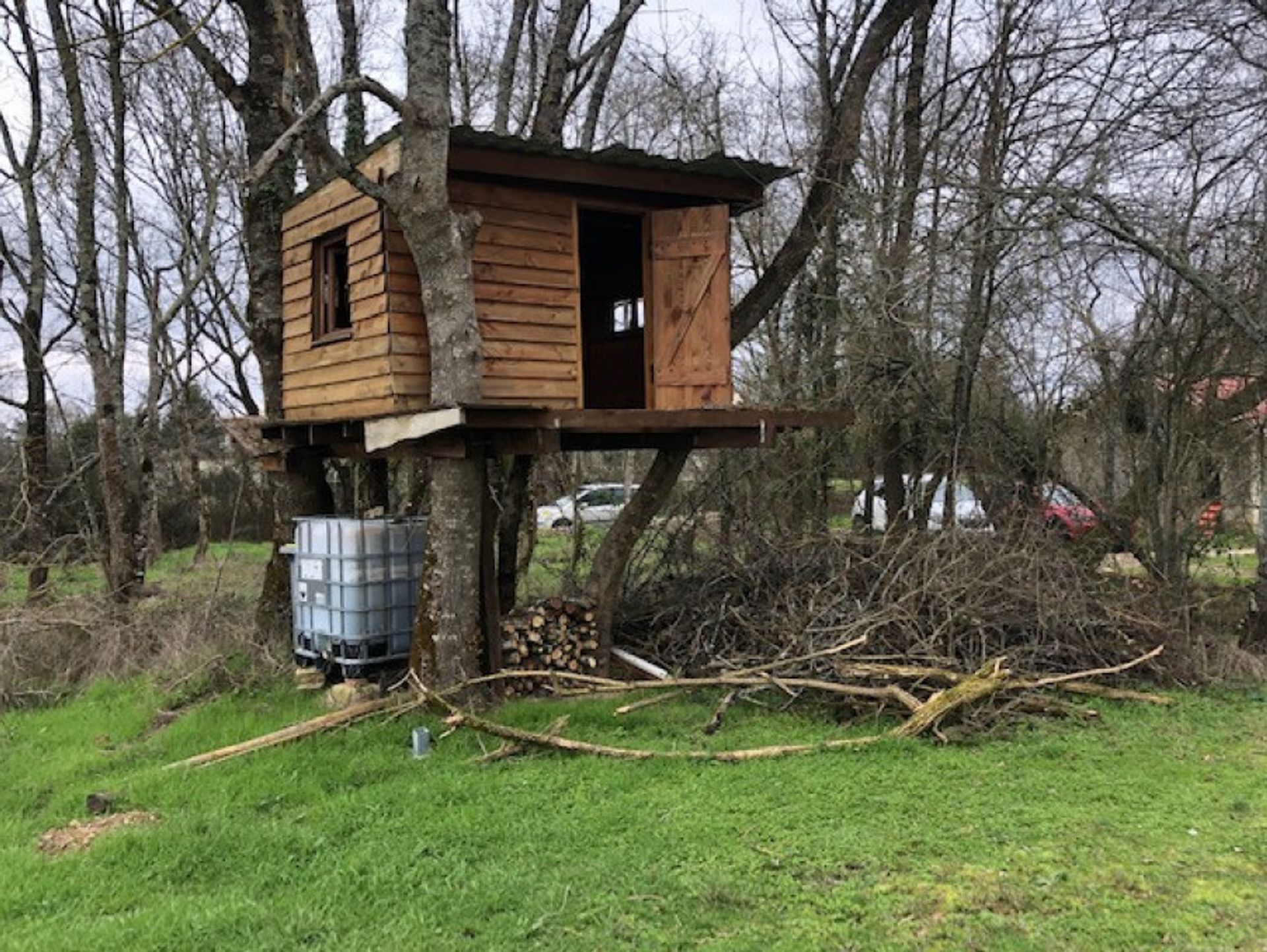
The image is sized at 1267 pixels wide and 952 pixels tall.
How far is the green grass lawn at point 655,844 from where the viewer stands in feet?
12.1

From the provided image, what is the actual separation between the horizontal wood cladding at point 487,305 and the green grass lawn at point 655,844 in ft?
8.37

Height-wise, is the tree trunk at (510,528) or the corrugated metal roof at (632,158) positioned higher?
the corrugated metal roof at (632,158)

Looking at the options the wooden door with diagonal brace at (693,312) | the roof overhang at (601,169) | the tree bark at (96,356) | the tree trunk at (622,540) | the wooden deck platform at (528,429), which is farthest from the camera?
the tree bark at (96,356)

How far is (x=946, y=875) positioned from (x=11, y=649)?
7833 mm

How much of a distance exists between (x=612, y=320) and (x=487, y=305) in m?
3.76

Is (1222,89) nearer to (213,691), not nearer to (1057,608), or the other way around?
(1057,608)

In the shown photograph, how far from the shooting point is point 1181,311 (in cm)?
935

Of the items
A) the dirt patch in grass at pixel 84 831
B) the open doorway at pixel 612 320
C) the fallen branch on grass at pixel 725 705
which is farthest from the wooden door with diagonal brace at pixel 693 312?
the dirt patch in grass at pixel 84 831

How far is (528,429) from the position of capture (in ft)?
22.7

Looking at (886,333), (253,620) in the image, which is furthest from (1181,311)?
(253,620)

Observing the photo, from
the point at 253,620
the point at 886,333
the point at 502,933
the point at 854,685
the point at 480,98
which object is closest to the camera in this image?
the point at 502,933

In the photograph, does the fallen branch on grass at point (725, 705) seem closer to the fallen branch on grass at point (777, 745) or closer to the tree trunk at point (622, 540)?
the fallen branch on grass at point (777, 745)

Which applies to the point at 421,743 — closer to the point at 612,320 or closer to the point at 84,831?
the point at 84,831

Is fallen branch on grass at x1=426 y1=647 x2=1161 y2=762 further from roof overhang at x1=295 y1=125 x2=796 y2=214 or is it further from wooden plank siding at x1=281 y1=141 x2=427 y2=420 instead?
roof overhang at x1=295 y1=125 x2=796 y2=214
